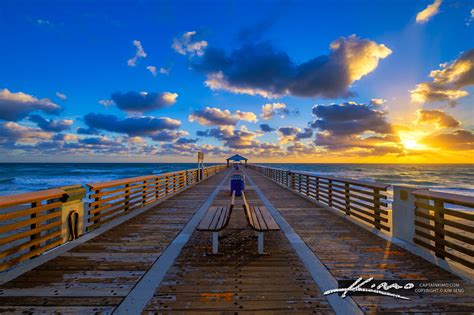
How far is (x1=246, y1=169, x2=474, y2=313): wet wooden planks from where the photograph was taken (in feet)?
8.86

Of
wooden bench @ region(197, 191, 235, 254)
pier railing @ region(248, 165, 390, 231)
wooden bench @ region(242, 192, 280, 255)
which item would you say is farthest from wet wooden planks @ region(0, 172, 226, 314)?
pier railing @ region(248, 165, 390, 231)

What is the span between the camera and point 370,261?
3.80 meters

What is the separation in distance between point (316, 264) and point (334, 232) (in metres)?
1.94

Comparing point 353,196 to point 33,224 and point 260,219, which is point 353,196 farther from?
point 33,224

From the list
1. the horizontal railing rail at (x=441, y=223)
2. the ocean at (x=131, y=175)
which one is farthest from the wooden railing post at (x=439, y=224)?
the ocean at (x=131, y=175)

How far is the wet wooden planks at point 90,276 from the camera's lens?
2719 mm

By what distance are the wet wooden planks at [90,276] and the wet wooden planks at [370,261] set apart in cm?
290

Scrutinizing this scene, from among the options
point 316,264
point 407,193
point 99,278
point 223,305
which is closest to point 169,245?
point 99,278

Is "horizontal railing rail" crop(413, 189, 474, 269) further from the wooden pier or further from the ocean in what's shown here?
the ocean

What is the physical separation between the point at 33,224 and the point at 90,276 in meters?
1.64

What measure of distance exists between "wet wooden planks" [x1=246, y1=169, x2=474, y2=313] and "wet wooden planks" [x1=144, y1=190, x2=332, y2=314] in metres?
0.56

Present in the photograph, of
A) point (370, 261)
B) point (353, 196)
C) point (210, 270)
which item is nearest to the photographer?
point (210, 270)

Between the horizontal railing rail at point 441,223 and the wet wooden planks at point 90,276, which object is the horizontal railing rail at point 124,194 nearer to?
the wet wooden planks at point 90,276

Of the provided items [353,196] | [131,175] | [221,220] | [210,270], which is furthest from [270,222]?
[131,175]
